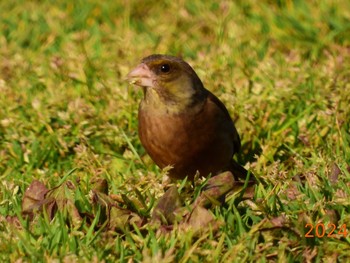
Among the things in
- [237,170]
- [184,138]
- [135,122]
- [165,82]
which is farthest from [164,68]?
[135,122]

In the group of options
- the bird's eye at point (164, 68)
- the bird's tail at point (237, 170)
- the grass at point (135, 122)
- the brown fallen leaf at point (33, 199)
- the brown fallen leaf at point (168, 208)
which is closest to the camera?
the grass at point (135, 122)

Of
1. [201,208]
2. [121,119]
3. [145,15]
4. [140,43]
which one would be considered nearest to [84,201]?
[201,208]

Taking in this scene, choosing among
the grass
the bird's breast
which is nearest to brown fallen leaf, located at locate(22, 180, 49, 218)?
the grass

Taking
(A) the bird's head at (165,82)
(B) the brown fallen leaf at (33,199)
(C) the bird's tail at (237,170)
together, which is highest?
(A) the bird's head at (165,82)

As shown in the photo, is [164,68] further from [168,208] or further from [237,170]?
[168,208]

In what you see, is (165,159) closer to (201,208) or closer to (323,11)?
(201,208)

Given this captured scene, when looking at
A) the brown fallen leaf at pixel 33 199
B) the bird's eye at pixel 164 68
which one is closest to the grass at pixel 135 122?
the brown fallen leaf at pixel 33 199

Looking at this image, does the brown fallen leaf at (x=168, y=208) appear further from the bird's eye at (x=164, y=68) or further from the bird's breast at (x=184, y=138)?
the bird's eye at (x=164, y=68)
